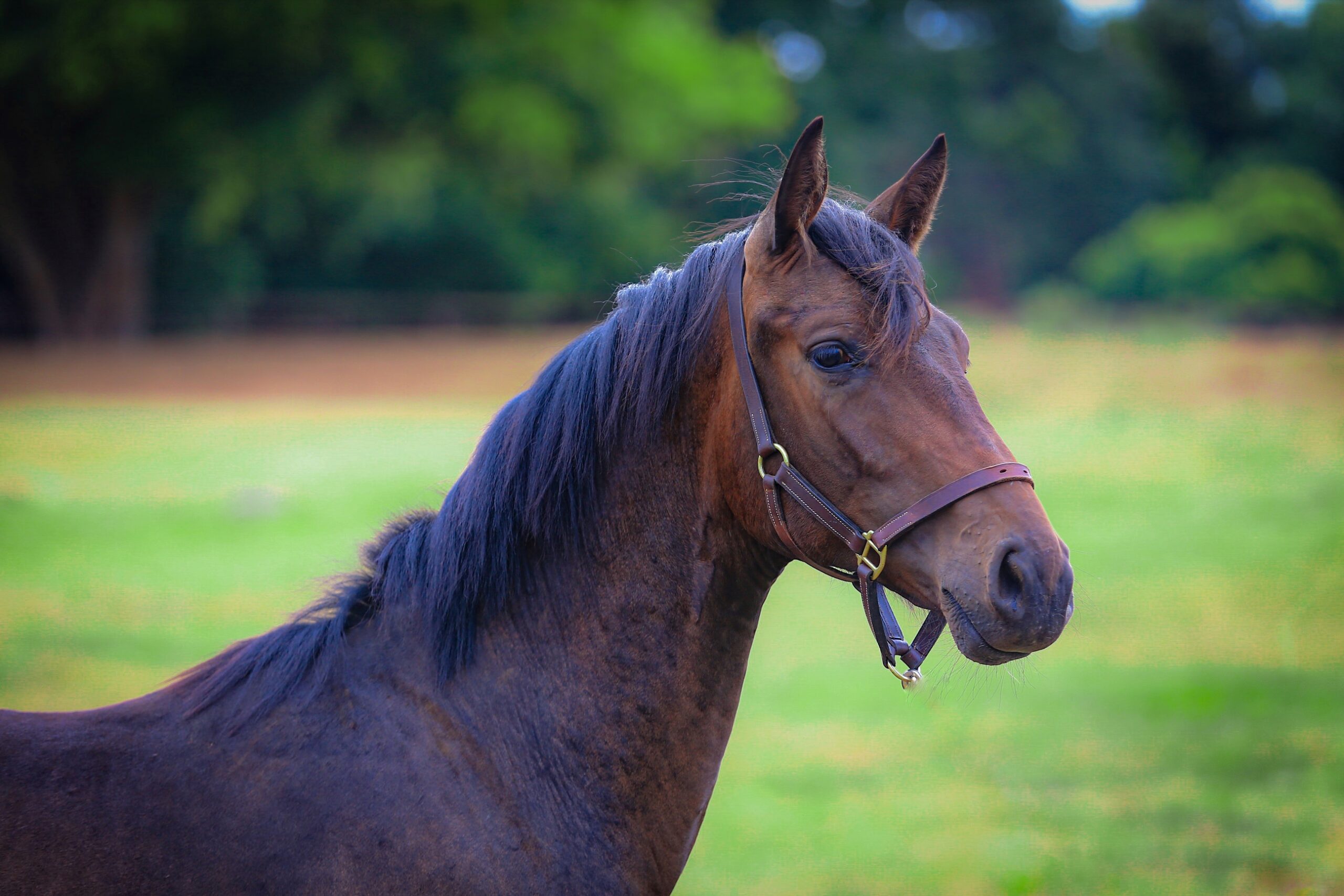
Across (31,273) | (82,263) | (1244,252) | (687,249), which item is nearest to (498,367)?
(687,249)

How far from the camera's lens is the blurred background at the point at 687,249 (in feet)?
19.2

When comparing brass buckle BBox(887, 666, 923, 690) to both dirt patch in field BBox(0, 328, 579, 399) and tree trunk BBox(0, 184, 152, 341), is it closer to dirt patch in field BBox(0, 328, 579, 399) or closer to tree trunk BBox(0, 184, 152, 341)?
dirt patch in field BBox(0, 328, 579, 399)

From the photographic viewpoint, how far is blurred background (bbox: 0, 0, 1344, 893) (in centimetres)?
586

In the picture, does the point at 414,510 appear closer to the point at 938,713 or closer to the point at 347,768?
the point at 347,768

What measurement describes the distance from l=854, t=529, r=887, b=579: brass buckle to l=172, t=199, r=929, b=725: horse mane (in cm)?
51

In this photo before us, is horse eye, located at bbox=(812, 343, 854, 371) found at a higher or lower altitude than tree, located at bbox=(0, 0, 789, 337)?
lower

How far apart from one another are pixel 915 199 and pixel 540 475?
108 centimetres

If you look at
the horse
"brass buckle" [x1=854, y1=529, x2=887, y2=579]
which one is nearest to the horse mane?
the horse

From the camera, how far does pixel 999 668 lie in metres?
2.27

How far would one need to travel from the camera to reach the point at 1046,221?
47.1 meters

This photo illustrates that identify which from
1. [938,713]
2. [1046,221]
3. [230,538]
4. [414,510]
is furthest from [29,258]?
[1046,221]

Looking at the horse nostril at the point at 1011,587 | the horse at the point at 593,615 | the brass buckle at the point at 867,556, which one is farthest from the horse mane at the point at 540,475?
the horse nostril at the point at 1011,587

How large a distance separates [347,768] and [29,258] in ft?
95.9

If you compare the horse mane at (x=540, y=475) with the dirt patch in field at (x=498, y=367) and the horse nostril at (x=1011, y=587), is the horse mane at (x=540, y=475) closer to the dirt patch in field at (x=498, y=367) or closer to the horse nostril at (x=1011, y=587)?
the horse nostril at (x=1011, y=587)
